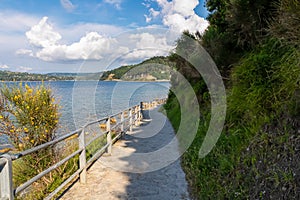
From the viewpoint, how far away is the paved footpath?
392cm

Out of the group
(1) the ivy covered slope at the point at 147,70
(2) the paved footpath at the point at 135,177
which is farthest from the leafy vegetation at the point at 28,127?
(1) the ivy covered slope at the point at 147,70

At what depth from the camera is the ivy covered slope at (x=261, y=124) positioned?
2.76 m

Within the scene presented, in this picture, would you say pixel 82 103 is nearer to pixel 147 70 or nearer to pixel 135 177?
pixel 147 70

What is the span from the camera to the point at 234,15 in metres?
5.32

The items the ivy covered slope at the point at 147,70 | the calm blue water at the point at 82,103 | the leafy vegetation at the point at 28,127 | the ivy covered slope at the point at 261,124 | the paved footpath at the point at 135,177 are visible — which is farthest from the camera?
the ivy covered slope at the point at 147,70

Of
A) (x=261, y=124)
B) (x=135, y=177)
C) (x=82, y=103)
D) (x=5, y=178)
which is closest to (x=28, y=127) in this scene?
(x=135, y=177)

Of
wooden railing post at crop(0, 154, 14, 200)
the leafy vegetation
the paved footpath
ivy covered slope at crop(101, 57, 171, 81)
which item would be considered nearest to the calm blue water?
the leafy vegetation

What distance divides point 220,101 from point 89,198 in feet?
11.0

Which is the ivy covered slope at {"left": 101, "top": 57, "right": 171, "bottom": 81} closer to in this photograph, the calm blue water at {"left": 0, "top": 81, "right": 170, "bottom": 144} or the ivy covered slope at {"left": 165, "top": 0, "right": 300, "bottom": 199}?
the calm blue water at {"left": 0, "top": 81, "right": 170, "bottom": 144}

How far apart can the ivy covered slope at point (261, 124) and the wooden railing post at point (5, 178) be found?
236cm

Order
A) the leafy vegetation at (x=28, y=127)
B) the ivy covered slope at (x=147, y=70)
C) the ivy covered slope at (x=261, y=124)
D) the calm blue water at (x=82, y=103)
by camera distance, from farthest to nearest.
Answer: the ivy covered slope at (x=147, y=70)
the calm blue water at (x=82, y=103)
the leafy vegetation at (x=28, y=127)
the ivy covered slope at (x=261, y=124)

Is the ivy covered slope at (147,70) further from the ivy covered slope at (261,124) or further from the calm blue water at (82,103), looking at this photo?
the ivy covered slope at (261,124)

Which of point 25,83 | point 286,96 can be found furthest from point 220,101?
point 25,83

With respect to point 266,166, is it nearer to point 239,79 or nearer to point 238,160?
point 238,160
